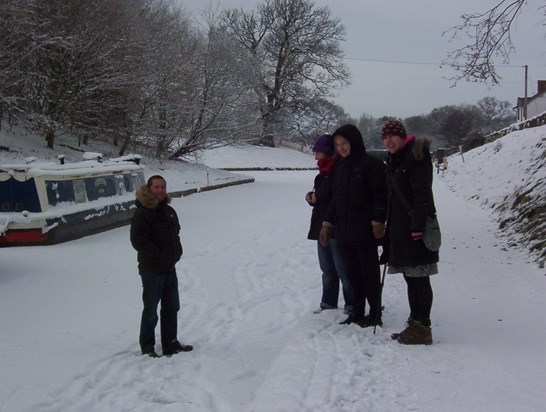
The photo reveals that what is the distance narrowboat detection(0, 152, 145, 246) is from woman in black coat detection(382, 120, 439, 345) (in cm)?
704

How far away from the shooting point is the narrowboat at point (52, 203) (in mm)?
9844

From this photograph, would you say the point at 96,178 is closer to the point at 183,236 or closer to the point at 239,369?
the point at 183,236

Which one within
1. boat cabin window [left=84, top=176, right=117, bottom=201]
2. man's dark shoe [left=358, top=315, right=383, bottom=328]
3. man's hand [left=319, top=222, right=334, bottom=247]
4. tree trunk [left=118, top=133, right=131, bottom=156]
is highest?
tree trunk [left=118, top=133, right=131, bottom=156]

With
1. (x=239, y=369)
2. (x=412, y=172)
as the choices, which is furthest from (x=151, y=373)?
(x=412, y=172)

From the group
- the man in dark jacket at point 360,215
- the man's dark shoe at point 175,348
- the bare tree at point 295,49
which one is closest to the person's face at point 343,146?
the man in dark jacket at point 360,215

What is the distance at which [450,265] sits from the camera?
8047 mm

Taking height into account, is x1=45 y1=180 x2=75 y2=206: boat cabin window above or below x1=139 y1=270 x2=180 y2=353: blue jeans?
above

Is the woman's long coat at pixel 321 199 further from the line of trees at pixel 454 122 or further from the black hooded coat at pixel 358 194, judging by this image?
the line of trees at pixel 454 122

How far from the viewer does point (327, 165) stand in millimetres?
5824

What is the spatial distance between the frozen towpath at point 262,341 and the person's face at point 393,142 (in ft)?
5.39

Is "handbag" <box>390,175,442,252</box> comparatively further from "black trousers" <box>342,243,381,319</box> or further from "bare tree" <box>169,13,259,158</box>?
"bare tree" <box>169,13,259,158</box>

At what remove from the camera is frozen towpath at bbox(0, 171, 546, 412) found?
3869 millimetres

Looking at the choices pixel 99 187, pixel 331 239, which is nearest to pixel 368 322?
pixel 331 239

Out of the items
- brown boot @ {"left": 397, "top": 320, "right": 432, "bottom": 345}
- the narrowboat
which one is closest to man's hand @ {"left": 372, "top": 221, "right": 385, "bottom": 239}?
brown boot @ {"left": 397, "top": 320, "right": 432, "bottom": 345}
